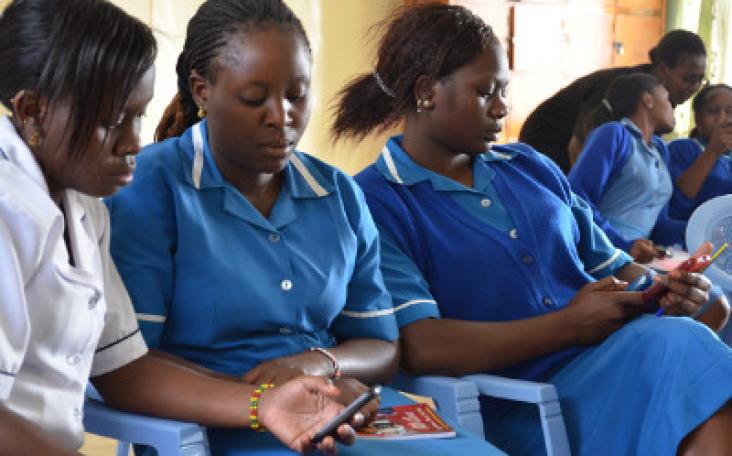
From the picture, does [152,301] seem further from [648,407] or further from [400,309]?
[648,407]

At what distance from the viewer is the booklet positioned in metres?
1.53

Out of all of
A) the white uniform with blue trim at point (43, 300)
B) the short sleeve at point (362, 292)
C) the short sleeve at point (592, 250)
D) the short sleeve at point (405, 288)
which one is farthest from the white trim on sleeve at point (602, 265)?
the white uniform with blue trim at point (43, 300)

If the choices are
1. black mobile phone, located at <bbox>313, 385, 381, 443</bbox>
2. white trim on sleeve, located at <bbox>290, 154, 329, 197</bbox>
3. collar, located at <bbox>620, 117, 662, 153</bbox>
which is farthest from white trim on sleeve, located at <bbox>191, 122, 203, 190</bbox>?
collar, located at <bbox>620, 117, 662, 153</bbox>

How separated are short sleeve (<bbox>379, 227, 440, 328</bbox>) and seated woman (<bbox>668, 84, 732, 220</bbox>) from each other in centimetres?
229

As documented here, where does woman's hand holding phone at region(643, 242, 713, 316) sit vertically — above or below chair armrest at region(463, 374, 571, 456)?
above

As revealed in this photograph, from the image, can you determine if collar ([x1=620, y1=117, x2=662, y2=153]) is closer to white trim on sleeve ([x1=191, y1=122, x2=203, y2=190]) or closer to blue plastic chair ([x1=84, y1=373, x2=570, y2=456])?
blue plastic chair ([x1=84, y1=373, x2=570, y2=456])

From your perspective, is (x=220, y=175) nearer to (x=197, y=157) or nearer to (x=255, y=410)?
(x=197, y=157)

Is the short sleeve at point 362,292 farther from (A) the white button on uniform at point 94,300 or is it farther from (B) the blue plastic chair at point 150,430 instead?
(A) the white button on uniform at point 94,300

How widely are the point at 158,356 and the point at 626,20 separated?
470 cm

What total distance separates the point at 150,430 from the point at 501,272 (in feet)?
2.68

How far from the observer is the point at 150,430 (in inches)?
56.8

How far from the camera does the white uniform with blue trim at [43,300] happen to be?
1220 mm

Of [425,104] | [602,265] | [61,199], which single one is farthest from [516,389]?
[61,199]

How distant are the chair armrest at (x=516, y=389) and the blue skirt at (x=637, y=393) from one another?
0.11 meters
